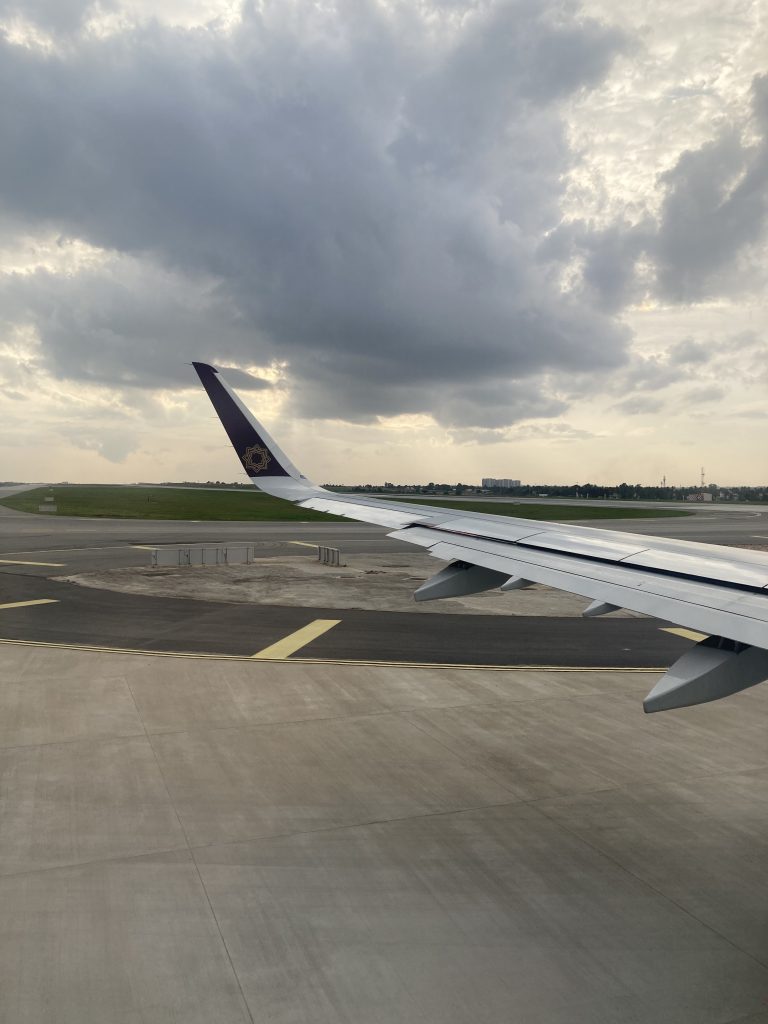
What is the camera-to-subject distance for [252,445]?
11.8 metres

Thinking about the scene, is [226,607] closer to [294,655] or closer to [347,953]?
[294,655]

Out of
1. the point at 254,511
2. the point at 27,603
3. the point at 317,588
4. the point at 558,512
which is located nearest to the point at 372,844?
the point at 27,603

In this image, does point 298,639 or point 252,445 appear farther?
point 298,639

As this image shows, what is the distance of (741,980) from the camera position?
5199mm

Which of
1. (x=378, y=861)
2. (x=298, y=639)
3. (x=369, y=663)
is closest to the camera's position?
(x=378, y=861)

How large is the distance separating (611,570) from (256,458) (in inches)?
288

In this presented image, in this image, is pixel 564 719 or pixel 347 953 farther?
pixel 564 719

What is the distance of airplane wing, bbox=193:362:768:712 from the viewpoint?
4.65m

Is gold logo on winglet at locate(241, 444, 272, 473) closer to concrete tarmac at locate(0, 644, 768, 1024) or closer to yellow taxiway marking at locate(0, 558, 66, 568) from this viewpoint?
concrete tarmac at locate(0, 644, 768, 1024)

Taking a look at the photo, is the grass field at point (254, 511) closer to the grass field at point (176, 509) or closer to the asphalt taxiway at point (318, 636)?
the grass field at point (176, 509)

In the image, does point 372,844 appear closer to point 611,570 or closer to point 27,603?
point 611,570

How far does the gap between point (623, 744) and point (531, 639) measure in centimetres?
710

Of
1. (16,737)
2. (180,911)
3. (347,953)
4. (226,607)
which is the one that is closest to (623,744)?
(347,953)

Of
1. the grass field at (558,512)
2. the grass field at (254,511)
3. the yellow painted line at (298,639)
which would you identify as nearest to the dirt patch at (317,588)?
the yellow painted line at (298,639)
